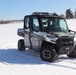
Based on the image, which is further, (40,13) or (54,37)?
(40,13)

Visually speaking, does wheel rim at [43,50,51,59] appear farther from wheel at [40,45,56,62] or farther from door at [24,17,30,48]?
door at [24,17,30,48]

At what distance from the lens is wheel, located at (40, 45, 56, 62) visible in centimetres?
940

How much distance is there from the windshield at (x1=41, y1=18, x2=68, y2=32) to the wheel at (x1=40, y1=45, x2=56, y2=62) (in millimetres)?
904

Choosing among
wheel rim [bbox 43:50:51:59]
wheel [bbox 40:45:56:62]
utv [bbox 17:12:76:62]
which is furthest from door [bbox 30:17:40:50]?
wheel rim [bbox 43:50:51:59]

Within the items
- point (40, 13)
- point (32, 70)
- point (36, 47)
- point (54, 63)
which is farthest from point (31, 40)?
point (32, 70)

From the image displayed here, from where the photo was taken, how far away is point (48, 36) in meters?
9.63

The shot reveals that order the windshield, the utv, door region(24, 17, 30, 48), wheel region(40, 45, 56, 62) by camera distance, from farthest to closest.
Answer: door region(24, 17, 30, 48)
the windshield
the utv
wheel region(40, 45, 56, 62)

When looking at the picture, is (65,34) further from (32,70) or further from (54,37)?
(32,70)

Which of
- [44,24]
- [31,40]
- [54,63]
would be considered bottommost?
[54,63]

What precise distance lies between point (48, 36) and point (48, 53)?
0.68 meters

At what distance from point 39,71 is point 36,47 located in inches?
115

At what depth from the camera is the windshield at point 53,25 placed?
10.3m

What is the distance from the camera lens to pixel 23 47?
12633mm

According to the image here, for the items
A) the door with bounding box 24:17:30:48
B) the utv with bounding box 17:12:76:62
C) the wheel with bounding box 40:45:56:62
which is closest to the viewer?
the wheel with bounding box 40:45:56:62
